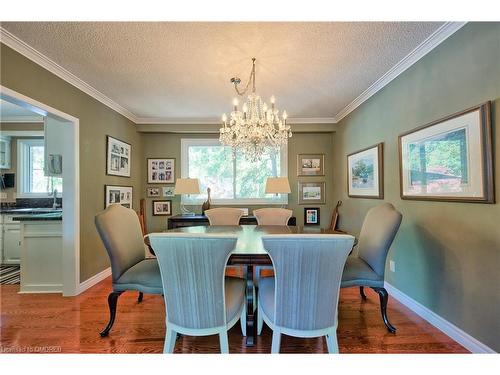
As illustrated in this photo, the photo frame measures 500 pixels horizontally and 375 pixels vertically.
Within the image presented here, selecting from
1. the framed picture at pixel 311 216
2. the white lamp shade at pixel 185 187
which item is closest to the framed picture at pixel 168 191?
the white lamp shade at pixel 185 187

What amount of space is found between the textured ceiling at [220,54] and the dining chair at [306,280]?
1572 mm

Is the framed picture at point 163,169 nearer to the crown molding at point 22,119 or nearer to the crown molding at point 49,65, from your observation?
the crown molding at point 49,65

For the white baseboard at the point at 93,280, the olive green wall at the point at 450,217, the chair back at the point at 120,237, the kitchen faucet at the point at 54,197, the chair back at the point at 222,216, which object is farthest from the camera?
the kitchen faucet at the point at 54,197

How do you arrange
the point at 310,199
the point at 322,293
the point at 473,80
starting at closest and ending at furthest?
1. the point at 322,293
2. the point at 473,80
3. the point at 310,199

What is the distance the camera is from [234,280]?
1.73m

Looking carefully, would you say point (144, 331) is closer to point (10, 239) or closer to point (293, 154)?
point (10, 239)

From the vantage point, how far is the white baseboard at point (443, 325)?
1547 mm

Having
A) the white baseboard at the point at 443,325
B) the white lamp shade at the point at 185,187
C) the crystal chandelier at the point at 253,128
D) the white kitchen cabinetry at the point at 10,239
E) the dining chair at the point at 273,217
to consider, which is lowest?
the white baseboard at the point at 443,325

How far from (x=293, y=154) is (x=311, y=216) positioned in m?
1.18

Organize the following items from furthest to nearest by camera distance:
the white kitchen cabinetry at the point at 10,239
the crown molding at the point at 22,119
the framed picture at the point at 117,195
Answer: the crown molding at the point at 22,119
the white kitchen cabinetry at the point at 10,239
the framed picture at the point at 117,195
